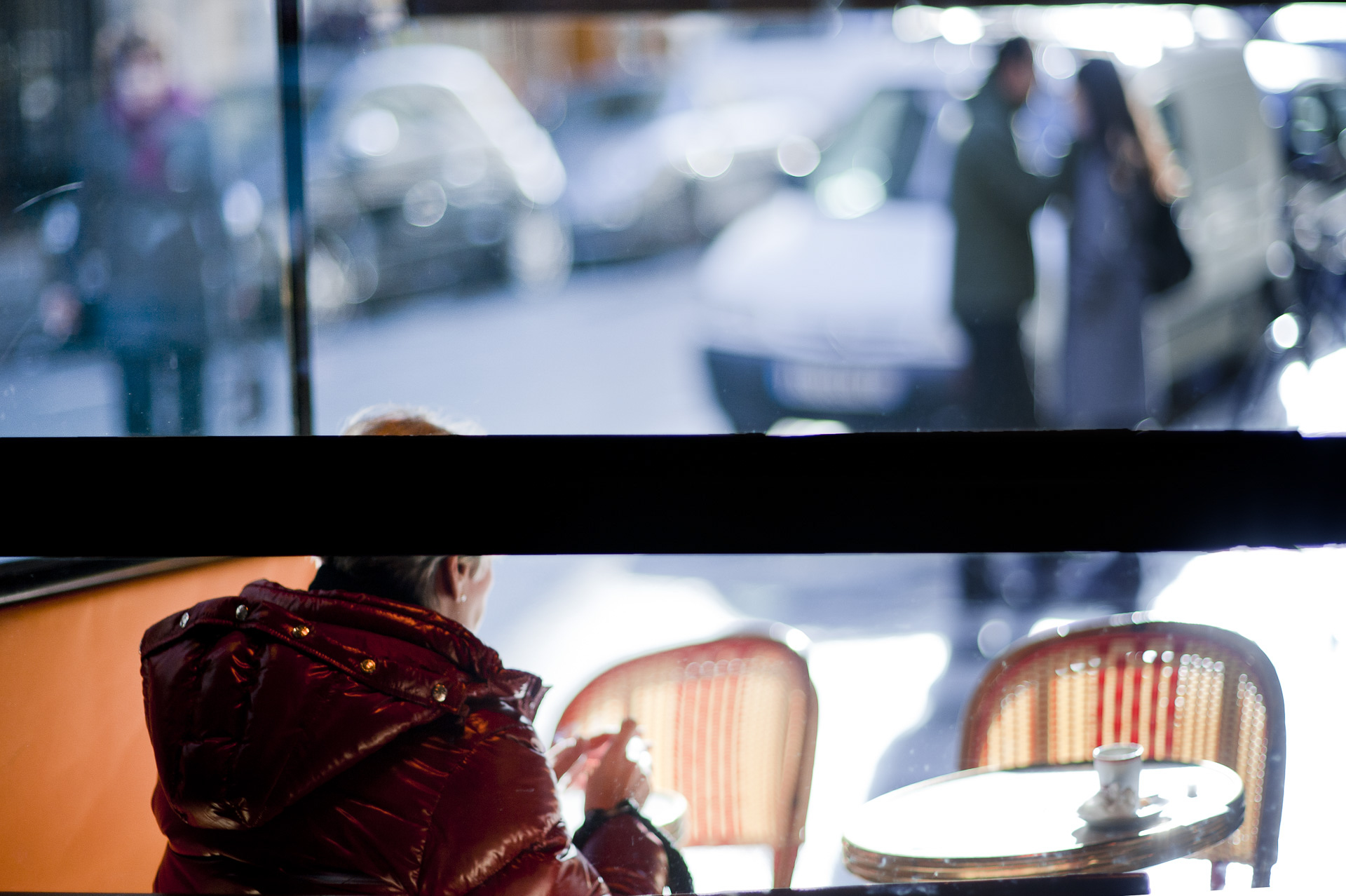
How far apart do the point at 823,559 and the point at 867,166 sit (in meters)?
4.55

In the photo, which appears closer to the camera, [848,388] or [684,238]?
[848,388]

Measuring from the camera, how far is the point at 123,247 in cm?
295

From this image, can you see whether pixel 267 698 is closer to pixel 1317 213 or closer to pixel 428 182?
pixel 1317 213

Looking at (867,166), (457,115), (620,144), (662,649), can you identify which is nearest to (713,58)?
(620,144)

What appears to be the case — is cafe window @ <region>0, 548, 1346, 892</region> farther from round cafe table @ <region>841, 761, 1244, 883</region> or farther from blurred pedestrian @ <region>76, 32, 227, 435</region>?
blurred pedestrian @ <region>76, 32, 227, 435</region>

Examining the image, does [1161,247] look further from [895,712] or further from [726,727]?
[726,727]

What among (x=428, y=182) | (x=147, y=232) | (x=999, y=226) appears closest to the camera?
(x=147, y=232)

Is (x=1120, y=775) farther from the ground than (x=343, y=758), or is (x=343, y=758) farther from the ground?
(x=343, y=758)

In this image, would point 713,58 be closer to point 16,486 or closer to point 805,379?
point 805,379

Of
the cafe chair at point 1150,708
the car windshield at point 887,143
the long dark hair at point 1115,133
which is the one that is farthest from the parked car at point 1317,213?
the cafe chair at point 1150,708

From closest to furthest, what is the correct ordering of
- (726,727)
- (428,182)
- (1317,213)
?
(726,727)
(1317,213)
(428,182)

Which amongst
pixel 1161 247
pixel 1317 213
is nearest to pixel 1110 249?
pixel 1161 247

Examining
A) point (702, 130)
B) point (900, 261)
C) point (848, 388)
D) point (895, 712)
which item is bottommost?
point (895, 712)

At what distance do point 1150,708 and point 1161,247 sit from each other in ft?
9.47
